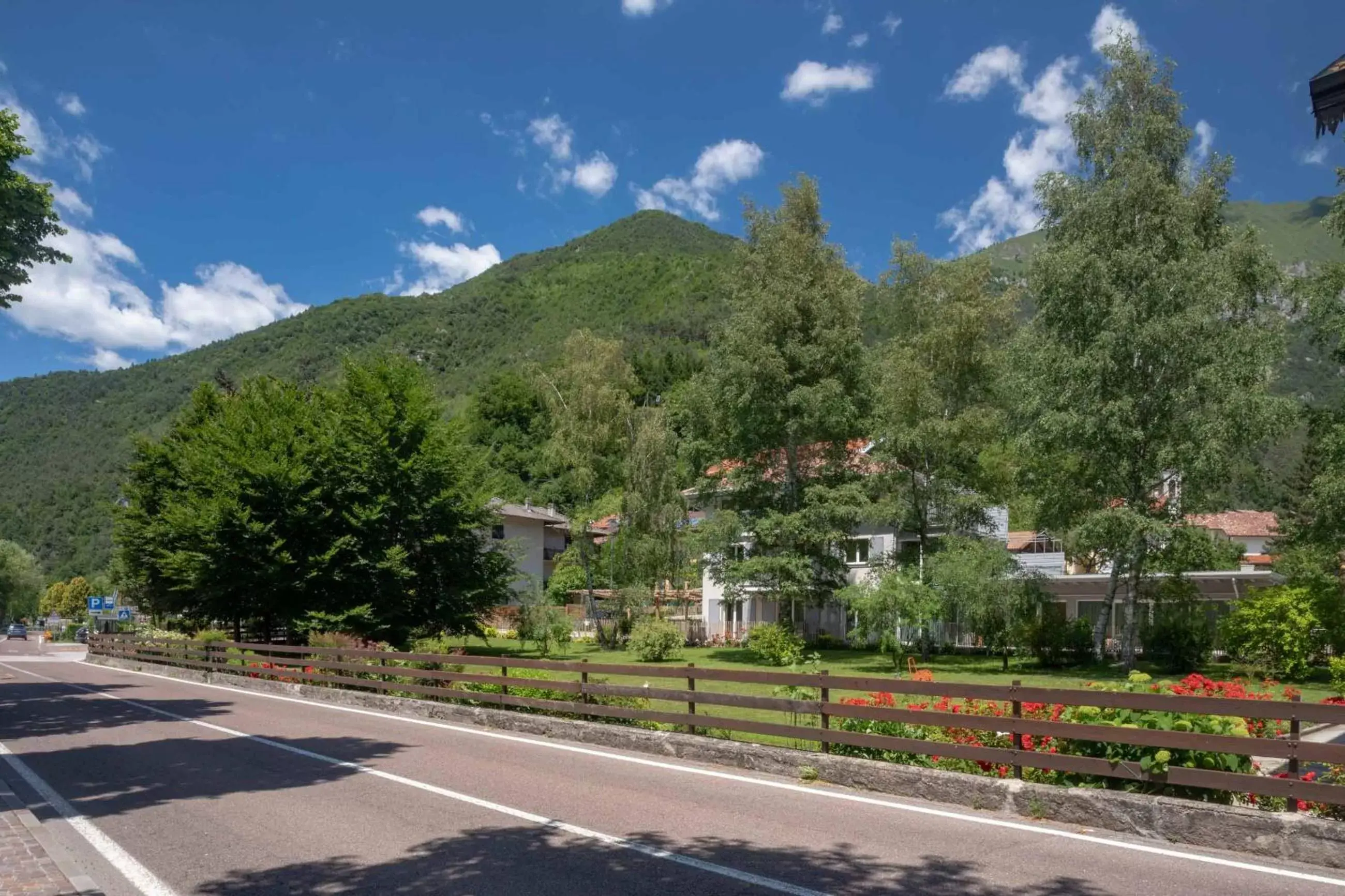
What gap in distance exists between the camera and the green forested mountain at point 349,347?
442 feet

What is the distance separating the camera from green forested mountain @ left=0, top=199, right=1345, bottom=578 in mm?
133762

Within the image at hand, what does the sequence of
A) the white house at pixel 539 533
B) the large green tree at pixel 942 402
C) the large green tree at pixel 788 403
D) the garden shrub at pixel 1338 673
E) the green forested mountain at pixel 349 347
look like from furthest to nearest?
the green forested mountain at pixel 349 347
the white house at pixel 539 533
the large green tree at pixel 788 403
the large green tree at pixel 942 402
the garden shrub at pixel 1338 673

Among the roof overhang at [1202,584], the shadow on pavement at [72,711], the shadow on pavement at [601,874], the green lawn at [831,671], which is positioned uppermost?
the roof overhang at [1202,584]

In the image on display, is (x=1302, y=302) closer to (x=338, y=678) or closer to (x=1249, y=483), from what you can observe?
(x=1249, y=483)

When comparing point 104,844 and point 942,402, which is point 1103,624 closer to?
point 942,402

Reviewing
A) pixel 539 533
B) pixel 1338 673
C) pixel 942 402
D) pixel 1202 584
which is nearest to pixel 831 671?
pixel 942 402

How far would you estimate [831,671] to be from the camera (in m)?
29.7

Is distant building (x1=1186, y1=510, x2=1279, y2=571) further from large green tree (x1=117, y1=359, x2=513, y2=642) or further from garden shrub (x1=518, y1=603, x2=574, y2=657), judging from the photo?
large green tree (x1=117, y1=359, x2=513, y2=642)

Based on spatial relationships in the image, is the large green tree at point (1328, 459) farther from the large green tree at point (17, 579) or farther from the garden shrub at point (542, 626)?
the large green tree at point (17, 579)

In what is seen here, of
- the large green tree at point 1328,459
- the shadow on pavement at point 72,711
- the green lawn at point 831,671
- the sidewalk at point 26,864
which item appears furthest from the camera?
the large green tree at point 1328,459

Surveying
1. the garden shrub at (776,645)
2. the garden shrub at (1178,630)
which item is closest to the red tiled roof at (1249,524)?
the garden shrub at (1178,630)

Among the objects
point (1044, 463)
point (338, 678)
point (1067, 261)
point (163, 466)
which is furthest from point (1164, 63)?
point (163, 466)

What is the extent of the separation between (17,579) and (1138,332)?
13470cm

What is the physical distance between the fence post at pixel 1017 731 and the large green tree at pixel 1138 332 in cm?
2012
